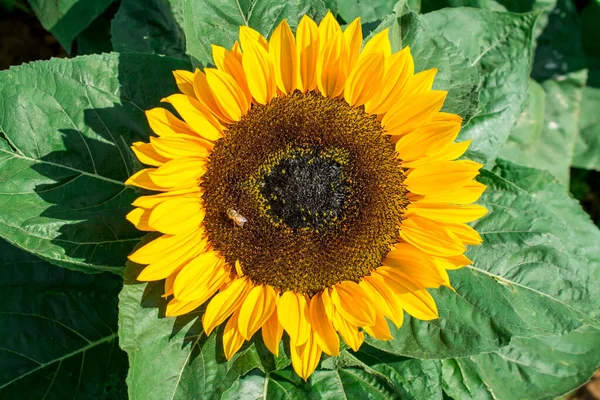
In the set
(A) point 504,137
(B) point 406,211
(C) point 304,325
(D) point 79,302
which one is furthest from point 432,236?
(D) point 79,302

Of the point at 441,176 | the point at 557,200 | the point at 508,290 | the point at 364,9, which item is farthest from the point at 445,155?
the point at 557,200

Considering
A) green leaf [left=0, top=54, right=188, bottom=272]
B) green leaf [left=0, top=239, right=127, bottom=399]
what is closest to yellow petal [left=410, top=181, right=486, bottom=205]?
green leaf [left=0, top=54, right=188, bottom=272]

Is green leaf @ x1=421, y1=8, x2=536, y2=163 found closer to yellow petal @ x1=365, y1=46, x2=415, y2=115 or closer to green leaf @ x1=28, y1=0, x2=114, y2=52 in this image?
yellow petal @ x1=365, y1=46, x2=415, y2=115

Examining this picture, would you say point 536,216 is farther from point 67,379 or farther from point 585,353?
point 67,379

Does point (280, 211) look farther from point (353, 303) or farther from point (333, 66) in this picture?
point (333, 66)

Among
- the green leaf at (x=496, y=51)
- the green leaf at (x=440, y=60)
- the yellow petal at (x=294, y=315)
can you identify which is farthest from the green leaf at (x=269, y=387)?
the green leaf at (x=496, y=51)

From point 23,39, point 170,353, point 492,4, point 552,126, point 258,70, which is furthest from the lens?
point 23,39
